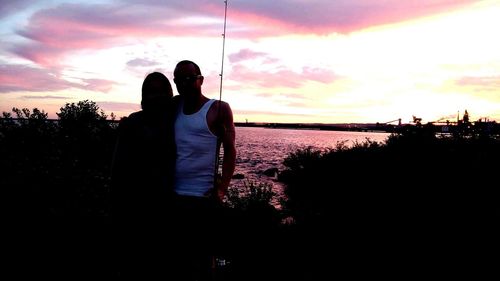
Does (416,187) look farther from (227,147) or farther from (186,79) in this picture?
(186,79)

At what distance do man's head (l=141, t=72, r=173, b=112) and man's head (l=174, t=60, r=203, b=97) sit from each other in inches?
5.4

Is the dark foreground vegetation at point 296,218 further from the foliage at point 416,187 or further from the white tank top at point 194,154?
the white tank top at point 194,154

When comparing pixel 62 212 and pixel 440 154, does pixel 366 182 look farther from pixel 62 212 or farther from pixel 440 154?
pixel 62 212

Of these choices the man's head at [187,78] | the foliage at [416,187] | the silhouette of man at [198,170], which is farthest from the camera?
the foliage at [416,187]

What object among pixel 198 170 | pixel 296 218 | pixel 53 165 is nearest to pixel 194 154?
pixel 198 170

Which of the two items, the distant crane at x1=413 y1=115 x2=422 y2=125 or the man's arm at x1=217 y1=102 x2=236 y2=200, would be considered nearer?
the man's arm at x1=217 y1=102 x2=236 y2=200

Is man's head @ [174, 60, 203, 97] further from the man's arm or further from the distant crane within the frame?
the distant crane

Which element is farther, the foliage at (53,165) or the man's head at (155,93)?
the foliage at (53,165)

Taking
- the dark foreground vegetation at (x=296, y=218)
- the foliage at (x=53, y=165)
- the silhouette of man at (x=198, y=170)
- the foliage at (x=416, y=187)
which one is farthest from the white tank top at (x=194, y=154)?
the foliage at (x=416, y=187)

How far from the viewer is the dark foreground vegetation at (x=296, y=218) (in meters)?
6.59

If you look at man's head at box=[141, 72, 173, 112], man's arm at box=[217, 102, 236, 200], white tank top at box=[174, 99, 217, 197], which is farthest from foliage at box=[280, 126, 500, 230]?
man's head at box=[141, 72, 173, 112]

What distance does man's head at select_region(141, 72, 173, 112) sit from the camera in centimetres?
357

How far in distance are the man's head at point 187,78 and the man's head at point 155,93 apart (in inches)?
5.4

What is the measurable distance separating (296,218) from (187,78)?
9.34 meters
